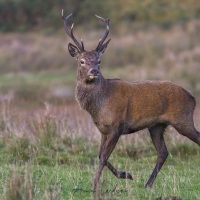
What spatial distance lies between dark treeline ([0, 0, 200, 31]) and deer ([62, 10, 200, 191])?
3558cm

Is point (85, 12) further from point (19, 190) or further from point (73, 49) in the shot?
point (19, 190)

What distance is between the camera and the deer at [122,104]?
1180cm

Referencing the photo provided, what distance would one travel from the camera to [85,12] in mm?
51312

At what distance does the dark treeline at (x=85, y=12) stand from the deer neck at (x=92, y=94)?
35816mm

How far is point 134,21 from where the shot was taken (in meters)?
50.1

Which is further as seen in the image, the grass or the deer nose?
the deer nose

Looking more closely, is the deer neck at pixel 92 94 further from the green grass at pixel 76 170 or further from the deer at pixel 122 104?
the green grass at pixel 76 170

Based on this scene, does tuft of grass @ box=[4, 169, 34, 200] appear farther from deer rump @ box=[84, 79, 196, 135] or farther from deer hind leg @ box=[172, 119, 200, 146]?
deer hind leg @ box=[172, 119, 200, 146]

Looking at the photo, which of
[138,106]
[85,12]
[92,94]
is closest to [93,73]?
[92,94]

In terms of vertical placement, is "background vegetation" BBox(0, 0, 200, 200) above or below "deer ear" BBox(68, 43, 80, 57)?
below

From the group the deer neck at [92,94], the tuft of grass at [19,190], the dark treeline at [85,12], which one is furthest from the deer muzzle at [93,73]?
the dark treeline at [85,12]

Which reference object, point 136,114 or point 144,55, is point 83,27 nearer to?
point 144,55

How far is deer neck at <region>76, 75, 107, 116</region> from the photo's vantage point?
39.2 feet

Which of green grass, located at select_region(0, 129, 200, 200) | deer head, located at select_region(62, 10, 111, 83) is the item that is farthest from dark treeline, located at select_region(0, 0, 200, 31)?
deer head, located at select_region(62, 10, 111, 83)
